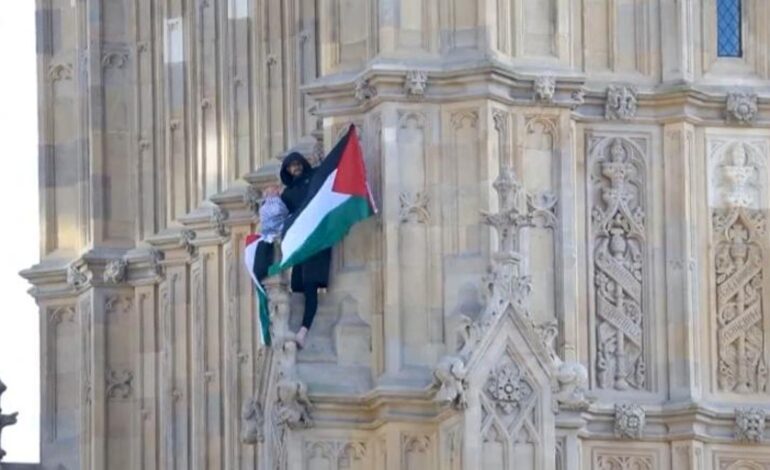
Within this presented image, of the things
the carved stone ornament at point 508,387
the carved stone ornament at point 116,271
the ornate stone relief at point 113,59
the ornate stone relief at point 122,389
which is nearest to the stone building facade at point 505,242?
the carved stone ornament at point 508,387

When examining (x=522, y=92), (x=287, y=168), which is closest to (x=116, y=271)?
(x=287, y=168)

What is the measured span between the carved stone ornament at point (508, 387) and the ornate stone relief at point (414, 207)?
72.7 inches

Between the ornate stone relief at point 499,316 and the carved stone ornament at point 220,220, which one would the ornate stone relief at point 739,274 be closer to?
the ornate stone relief at point 499,316

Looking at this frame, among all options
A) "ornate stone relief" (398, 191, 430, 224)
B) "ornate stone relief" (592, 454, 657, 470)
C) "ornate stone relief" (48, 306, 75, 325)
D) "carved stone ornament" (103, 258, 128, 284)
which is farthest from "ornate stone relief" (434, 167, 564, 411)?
"ornate stone relief" (48, 306, 75, 325)

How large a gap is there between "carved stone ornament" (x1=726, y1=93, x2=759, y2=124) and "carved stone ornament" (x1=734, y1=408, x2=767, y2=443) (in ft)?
9.62

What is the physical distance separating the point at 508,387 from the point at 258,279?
11.7 ft

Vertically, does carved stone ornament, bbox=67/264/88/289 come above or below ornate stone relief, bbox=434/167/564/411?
above

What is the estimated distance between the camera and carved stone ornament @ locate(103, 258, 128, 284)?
211 feet

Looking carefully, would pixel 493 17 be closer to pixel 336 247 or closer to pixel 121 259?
pixel 336 247

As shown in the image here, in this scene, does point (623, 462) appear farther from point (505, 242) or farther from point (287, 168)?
point (287, 168)

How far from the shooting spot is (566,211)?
2254 inches

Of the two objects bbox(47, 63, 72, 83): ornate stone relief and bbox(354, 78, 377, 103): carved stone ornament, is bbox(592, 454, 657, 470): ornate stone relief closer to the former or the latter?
bbox(354, 78, 377, 103): carved stone ornament

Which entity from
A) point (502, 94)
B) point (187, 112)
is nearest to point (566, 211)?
point (502, 94)

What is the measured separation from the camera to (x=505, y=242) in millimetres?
56062
